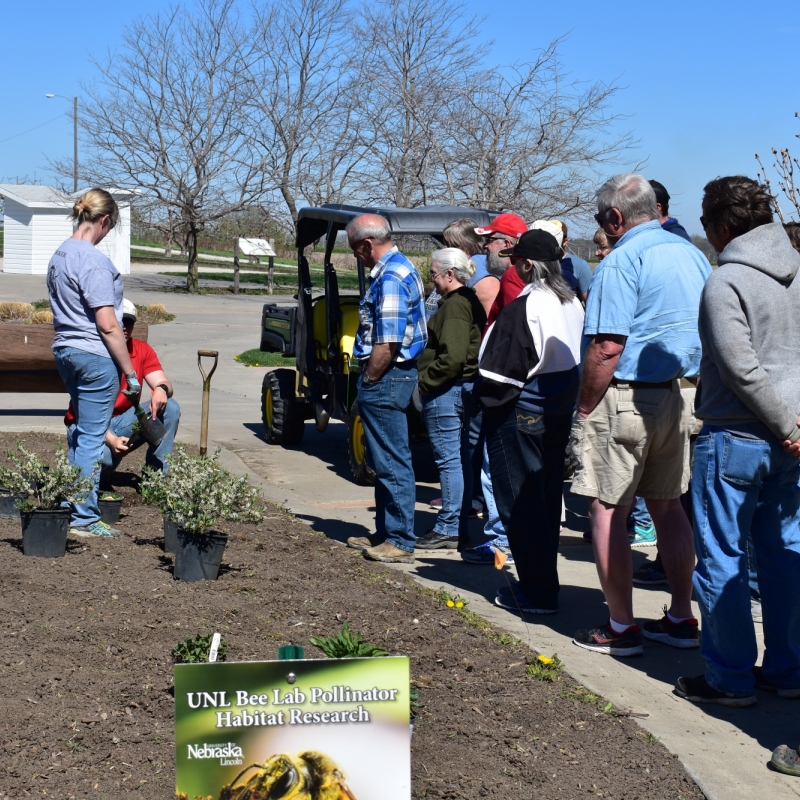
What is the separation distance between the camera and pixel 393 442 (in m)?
6.23

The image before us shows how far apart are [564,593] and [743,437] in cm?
204

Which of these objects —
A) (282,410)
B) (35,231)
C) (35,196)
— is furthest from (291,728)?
(35,196)

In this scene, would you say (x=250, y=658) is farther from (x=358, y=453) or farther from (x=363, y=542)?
(x=358, y=453)

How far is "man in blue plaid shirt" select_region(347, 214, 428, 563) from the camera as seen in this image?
600 cm

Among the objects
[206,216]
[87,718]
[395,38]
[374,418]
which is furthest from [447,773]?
[206,216]

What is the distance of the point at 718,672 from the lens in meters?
4.13

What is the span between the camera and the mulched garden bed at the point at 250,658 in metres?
3.41

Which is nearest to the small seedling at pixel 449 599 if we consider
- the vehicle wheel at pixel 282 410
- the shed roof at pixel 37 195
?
the vehicle wheel at pixel 282 410

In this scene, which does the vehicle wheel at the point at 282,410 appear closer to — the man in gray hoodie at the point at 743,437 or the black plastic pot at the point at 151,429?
the black plastic pot at the point at 151,429

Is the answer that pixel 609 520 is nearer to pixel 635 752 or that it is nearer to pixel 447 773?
pixel 635 752

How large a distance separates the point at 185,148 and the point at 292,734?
114ft

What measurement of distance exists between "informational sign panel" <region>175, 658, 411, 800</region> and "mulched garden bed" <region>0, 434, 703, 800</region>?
0.71 m

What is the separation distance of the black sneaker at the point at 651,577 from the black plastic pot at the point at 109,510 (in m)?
3.10

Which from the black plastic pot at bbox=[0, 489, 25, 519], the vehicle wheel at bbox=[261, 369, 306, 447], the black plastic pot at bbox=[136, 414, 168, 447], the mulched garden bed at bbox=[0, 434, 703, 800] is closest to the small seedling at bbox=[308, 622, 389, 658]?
the mulched garden bed at bbox=[0, 434, 703, 800]
